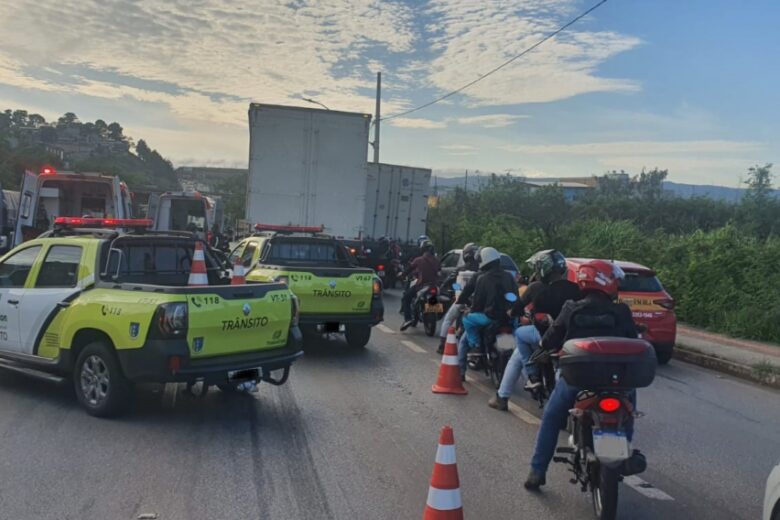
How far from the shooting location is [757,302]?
15.1 metres

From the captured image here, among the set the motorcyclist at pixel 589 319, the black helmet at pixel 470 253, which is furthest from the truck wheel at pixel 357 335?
the motorcyclist at pixel 589 319

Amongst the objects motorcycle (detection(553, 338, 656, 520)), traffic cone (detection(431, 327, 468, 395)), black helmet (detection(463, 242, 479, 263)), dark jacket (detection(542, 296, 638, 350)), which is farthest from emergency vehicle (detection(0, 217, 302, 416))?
black helmet (detection(463, 242, 479, 263))

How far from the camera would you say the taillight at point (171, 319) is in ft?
20.6

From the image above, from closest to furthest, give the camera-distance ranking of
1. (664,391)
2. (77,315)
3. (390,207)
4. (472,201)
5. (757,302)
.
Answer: (77,315) < (664,391) < (757,302) < (390,207) < (472,201)

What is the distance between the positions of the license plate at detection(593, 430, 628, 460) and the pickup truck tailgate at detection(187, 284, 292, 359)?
357 cm

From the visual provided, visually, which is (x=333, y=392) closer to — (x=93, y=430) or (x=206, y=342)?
(x=206, y=342)

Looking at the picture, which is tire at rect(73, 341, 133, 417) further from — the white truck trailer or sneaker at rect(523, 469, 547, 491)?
the white truck trailer

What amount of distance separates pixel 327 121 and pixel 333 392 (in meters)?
11.1

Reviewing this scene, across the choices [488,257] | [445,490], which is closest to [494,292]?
[488,257]

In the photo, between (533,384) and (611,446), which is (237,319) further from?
(611,446)

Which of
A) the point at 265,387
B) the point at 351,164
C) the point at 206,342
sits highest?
the point at 351,164

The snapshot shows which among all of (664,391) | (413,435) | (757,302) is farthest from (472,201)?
(413,435)

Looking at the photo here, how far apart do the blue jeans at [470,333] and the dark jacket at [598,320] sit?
350 cm

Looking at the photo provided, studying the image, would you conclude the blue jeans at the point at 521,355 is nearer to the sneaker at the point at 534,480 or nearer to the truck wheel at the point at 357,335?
the sneaker at the point at 534,480
